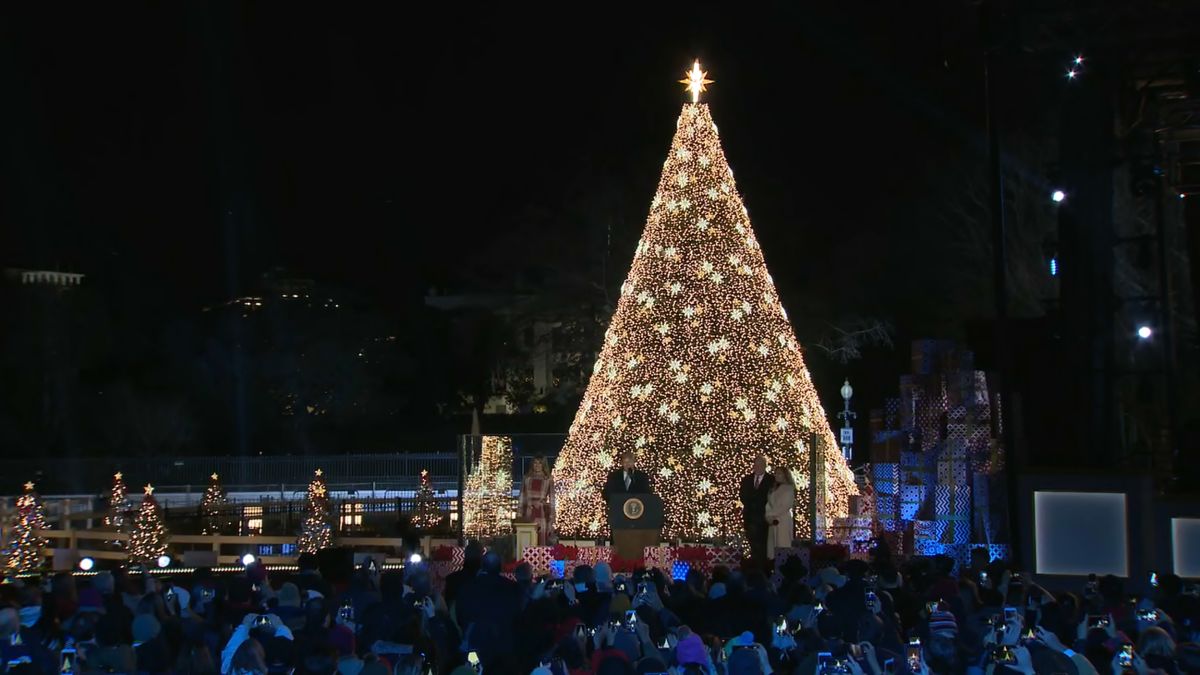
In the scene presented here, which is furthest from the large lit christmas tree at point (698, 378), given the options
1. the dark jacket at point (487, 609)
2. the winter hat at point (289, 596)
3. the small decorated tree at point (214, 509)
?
the winter hat at point (289, 596)

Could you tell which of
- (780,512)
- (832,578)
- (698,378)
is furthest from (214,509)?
(832,578)

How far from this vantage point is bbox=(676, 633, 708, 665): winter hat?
718cm

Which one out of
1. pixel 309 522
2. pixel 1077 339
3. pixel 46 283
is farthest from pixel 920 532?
pixel 46 283

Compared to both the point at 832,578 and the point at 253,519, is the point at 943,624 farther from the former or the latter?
the point at 253,519

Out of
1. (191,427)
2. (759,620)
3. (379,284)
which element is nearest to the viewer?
(759,620)

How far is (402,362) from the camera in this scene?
48.6 m

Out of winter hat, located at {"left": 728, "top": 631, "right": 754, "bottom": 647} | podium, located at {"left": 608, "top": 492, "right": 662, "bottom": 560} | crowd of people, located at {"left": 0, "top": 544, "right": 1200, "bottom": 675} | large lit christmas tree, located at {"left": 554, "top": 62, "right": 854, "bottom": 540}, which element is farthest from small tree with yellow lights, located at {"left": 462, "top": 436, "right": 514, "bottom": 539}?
winter hat, located at {"left": 728, "top": 631, "right": 754, "bottom": 647}

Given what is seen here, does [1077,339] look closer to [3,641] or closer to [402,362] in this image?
[3,641]

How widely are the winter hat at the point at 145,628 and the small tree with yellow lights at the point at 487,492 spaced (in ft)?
36.5

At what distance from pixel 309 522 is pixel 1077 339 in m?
11.2

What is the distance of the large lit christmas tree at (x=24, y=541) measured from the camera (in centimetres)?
1959

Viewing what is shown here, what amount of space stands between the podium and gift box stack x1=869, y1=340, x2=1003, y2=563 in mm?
3322

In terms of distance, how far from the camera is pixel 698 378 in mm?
21875

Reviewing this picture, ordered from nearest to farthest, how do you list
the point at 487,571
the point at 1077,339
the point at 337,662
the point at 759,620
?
the point at 337,662 < the point at 759,620 < the point at 487,571 < the point at 1077,339
